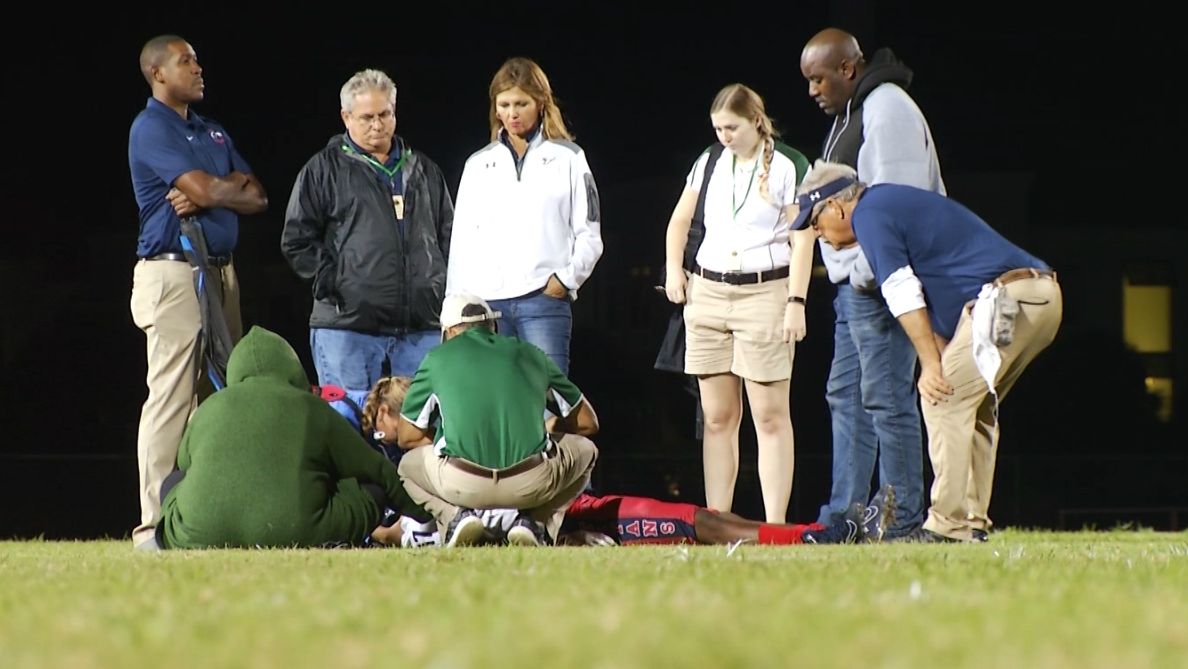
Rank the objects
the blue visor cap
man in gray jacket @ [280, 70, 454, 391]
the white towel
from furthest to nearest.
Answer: man in gray jacket @ [280, 70, 454, 391] → the blue visor cap → the white towel

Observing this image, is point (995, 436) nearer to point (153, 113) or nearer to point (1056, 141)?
point (153, 113)

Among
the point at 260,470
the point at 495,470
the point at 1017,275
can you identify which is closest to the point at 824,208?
the point at 1017,275

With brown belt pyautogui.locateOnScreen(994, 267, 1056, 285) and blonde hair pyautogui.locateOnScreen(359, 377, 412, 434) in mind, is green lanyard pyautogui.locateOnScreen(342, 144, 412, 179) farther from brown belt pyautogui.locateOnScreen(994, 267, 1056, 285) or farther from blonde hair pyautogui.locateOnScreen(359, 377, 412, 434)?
brown belt pyautogui.locateOnScreen(994, 267, 1056, 285)

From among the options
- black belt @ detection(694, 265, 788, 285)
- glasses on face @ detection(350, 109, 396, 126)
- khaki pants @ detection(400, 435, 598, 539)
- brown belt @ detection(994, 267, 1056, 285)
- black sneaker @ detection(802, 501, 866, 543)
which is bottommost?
black sneaker @ detection(802, 501, 866, 543)

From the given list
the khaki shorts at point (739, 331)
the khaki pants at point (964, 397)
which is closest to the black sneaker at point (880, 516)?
the khaki pants at point (964, 397)

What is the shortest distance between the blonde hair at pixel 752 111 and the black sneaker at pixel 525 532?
1.69 meters

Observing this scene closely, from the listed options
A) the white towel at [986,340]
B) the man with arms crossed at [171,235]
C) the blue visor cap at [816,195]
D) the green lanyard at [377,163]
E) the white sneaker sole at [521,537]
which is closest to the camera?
the white towel at [986,340]

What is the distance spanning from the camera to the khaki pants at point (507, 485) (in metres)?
6.64

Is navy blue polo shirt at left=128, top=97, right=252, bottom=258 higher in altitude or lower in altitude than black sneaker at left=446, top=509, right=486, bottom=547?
higher

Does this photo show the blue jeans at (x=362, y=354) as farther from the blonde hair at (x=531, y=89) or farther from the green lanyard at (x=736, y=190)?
the green lanyard at (x=736, y=190)

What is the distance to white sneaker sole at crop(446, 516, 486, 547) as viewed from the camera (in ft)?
21.6

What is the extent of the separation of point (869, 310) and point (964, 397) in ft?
2.22

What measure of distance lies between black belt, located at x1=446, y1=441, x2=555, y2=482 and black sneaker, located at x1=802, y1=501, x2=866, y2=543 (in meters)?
1.03

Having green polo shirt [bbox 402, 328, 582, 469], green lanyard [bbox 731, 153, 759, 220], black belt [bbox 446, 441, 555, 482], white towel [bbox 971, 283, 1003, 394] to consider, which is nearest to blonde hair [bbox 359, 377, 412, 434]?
green polo shirt [bbox 402, 328, 582, 469]
